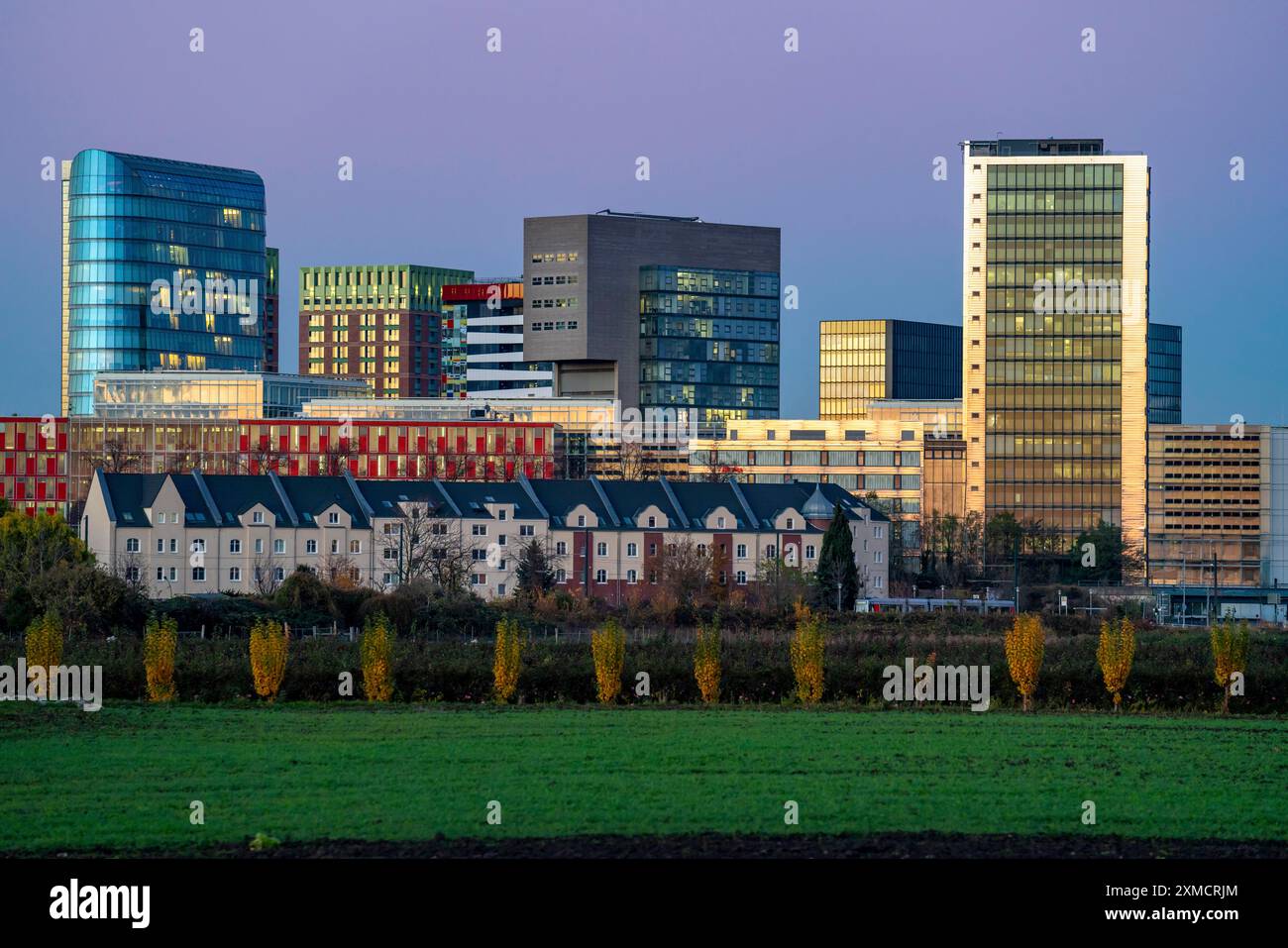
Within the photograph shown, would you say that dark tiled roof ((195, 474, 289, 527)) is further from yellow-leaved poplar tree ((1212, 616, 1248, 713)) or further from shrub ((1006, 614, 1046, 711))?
yellow-leaved poplar tree ((1212, 616, 1248, 713))

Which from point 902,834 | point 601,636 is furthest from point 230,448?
point 902,834

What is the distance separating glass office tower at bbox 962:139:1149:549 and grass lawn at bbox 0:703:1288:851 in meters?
104

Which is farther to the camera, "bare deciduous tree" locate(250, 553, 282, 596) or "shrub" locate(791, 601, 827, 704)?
"bare deciduous tree" locate(250, 553, 282, 596)

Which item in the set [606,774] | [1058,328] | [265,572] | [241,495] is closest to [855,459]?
[1058,328]

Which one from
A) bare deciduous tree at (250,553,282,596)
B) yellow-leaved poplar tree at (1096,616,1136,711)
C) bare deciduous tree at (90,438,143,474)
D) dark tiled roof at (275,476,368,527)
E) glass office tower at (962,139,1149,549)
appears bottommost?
bare deciduous tree at (250,553,282,596)

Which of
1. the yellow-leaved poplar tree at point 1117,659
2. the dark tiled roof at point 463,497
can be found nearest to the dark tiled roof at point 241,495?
the dark tiled roof at point 463,497

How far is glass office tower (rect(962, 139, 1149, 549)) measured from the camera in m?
149

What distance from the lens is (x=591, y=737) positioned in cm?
Answer: 4275

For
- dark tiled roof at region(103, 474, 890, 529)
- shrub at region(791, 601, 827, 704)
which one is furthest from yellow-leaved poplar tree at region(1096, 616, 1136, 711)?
dark tiled roof at region(103, 474, 890, 529)

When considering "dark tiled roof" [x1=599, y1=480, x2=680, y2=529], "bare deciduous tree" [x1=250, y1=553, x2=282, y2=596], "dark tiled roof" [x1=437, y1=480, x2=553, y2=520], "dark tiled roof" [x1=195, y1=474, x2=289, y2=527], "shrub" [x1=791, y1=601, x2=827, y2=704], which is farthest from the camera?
"dark tiled roof" [x1=599, y1=480, x2=680, y2=529]

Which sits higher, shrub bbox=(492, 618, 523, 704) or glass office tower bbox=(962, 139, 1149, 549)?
glass office tower bbox=(962, 139, 1149, 549)

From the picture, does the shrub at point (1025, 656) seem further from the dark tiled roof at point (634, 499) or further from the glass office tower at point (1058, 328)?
the glass office tower at point (1058, 328)

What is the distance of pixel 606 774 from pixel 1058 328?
395 feet
